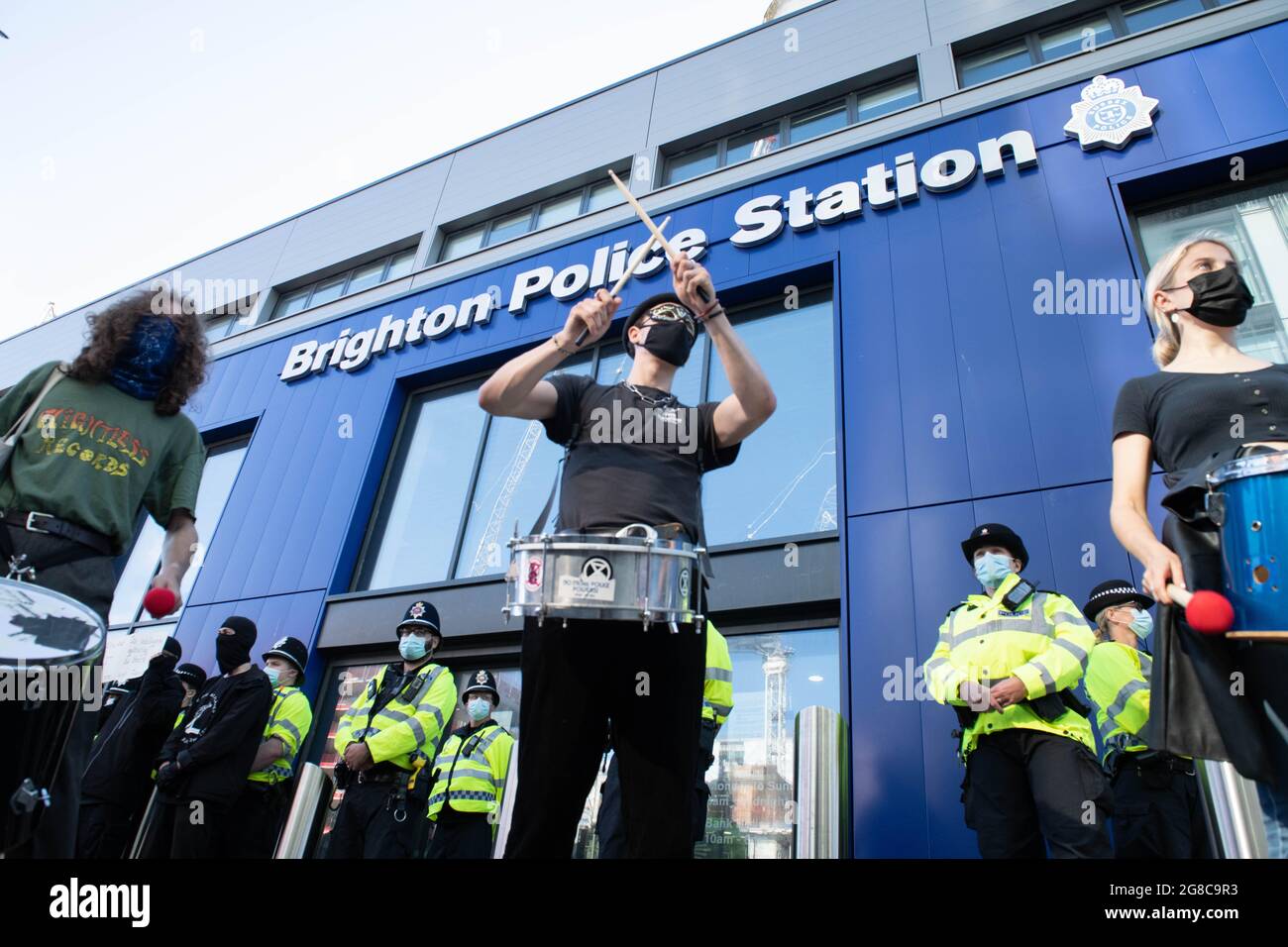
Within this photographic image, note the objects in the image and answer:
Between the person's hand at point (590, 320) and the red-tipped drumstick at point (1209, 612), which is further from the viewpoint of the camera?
the person's hand at point (590, 320)

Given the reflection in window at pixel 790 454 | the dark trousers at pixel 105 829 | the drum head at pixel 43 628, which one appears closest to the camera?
the drum head at pixel 43 628

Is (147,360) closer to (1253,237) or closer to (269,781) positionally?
(269,781)

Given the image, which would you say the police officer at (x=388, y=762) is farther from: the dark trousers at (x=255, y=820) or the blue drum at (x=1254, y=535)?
the blue drum at (x=1254, y=535)

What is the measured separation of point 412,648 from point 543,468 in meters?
2.84

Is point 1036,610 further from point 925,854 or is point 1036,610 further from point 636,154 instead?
point 636,154

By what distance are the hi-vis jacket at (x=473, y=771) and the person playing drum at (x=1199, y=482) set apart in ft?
16.0

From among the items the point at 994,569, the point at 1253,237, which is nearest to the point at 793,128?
the point at 1253,237

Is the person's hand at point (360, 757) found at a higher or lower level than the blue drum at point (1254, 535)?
lower

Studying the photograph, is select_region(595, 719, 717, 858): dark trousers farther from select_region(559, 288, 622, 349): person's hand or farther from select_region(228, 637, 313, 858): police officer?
select_region(228, 637, 313, 858): police officer

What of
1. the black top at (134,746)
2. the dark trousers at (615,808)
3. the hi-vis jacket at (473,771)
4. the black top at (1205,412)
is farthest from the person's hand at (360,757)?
the black top at (1205,412)

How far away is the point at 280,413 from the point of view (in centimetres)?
1066

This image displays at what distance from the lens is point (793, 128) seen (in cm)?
955

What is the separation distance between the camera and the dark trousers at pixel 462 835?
525 cm

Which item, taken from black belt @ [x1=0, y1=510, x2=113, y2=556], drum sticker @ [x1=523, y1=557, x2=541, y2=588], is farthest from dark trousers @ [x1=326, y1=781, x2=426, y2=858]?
drum sticker @ [x1=523, y1=557, x2=541, y2=588]
